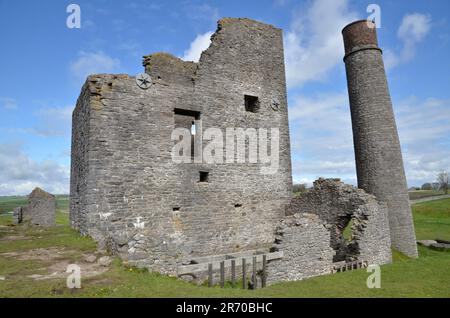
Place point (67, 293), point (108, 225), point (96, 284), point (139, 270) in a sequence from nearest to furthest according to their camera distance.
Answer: point (67, 293) → point (96, 284) → point (139, 270) → point (108, 225)

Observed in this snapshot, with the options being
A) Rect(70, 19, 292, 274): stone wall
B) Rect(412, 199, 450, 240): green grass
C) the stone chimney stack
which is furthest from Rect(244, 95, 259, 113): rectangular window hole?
Rect(412, 199, 450, 240): green grass

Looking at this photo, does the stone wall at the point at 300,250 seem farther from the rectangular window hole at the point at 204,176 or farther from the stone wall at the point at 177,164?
the rectangular window hole at the point at 204,176

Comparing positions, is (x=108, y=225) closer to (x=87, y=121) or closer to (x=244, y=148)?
(x=87, y=121)

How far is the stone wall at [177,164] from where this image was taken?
11.2 m

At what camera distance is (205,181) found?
13547 millimetres

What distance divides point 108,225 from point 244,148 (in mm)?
6727

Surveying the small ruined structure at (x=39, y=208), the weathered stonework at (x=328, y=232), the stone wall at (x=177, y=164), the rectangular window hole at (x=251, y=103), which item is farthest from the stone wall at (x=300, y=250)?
the small ruined structure at (x=39, y=208)

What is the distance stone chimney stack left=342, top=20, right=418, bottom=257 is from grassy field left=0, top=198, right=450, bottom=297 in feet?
14.0

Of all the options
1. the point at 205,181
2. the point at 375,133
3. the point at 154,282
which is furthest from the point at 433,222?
the point at 154,282

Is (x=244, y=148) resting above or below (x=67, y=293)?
above

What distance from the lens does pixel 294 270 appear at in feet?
37.6

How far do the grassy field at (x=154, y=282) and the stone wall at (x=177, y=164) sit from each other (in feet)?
3.24

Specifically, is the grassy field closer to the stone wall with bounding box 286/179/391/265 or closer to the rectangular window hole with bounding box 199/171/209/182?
the stone wall with bounding box 286/179/391/265
